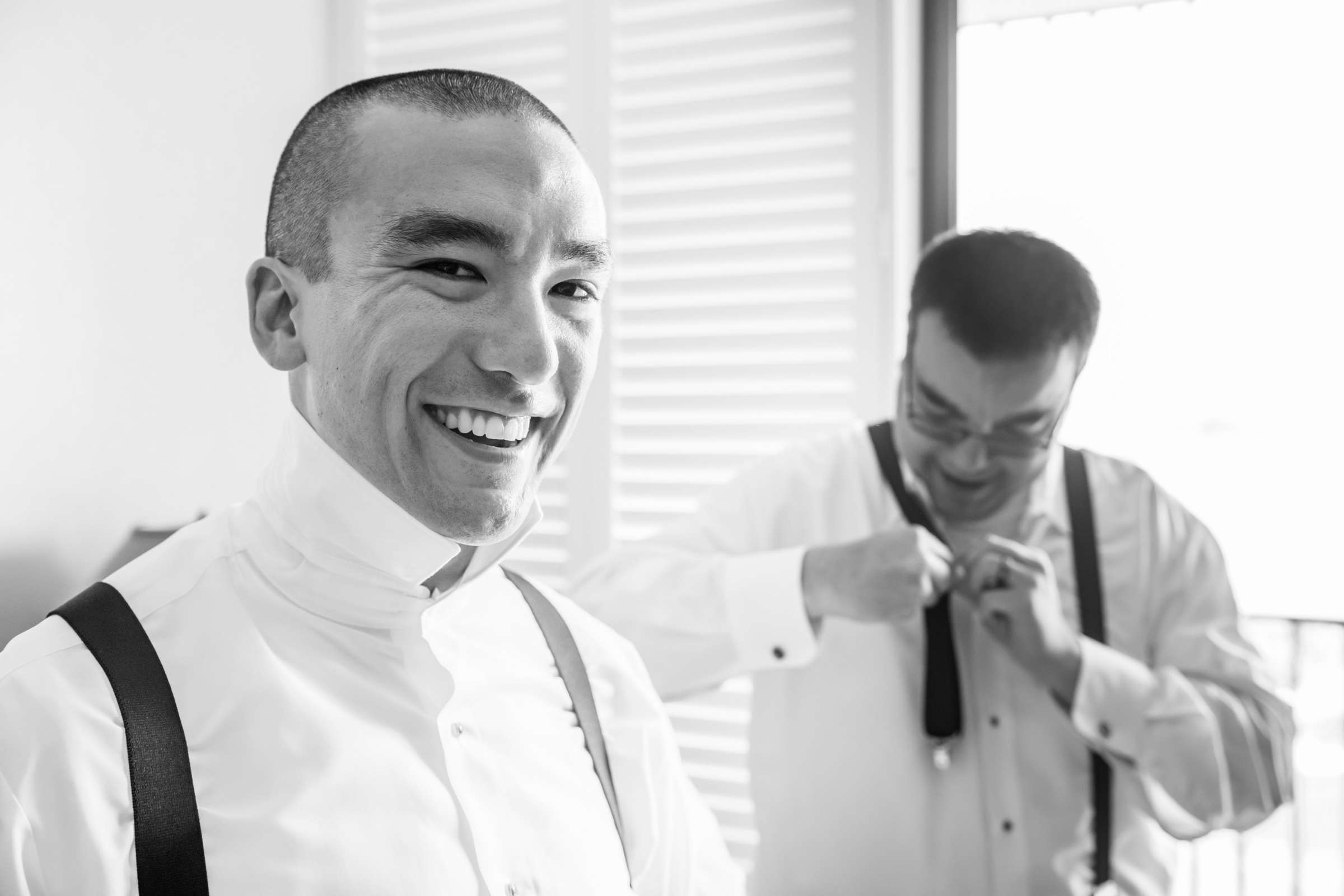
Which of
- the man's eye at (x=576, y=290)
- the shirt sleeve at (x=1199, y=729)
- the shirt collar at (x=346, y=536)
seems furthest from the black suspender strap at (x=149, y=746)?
the shirt sleeve at (x=1199, y=729)

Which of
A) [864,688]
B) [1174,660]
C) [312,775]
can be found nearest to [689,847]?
[312,775]

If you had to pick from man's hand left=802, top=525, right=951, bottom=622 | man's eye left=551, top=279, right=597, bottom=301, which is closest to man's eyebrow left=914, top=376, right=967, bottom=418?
man's hand left=802, top=525, right=951, bottom=622

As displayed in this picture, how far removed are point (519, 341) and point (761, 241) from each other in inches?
57.9

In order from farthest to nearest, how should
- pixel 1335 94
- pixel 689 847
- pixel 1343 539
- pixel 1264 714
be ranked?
pixel 1343 539
pixel 1335 94
pixel 1264 714
pixel 689 847

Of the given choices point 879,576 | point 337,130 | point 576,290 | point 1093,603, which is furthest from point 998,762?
point 337,130

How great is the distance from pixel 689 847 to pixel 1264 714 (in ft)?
3.03

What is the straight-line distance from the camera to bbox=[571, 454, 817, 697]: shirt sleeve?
1635mm

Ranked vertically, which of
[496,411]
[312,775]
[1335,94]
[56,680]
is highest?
[1335,94]

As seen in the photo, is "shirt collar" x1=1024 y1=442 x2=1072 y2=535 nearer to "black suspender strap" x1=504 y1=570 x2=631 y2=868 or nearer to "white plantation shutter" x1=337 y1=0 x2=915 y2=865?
"white plantation shutter" x1=337 y1=0 x2=915 y2=865

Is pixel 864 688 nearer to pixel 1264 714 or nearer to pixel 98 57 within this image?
pixel 1264 714

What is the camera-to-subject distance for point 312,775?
0.88 meters

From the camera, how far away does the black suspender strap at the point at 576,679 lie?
1135mm

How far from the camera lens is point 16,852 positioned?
0.73 m

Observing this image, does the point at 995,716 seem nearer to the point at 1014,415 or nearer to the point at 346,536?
the point at 1014,415
